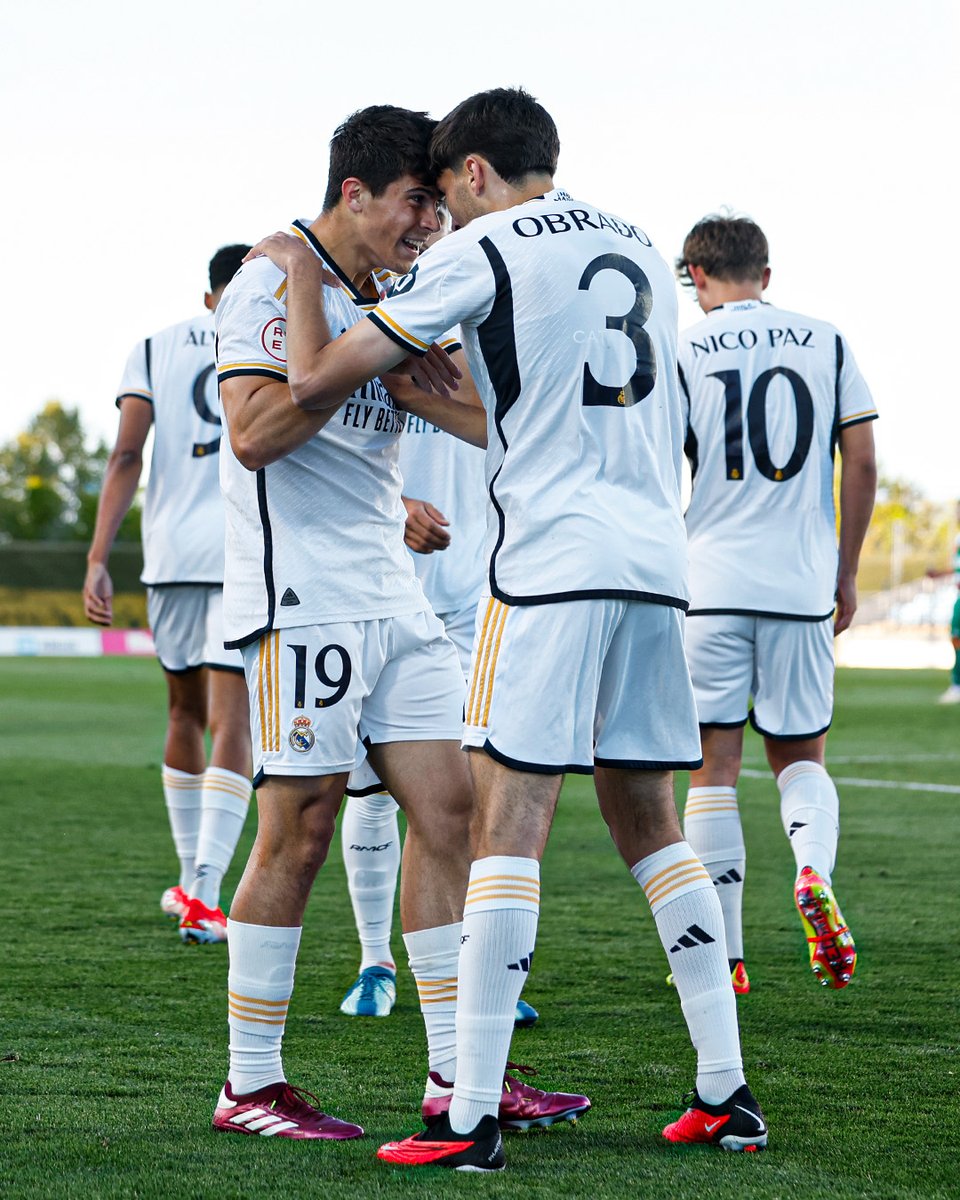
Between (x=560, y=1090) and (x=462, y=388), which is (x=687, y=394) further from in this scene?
(x=560, y=1090)

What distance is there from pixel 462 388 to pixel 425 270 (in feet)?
1.44

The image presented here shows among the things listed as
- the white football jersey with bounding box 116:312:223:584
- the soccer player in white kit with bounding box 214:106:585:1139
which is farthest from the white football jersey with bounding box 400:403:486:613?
the soccer player in white kit with bounding box 214:106:585:1139

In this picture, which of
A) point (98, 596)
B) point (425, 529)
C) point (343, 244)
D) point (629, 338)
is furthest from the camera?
point (98, 596)

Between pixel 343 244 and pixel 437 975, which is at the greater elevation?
pixel 343 244

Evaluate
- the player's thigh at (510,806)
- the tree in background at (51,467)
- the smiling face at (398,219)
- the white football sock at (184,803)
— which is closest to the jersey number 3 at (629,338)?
the smiling face at (398,219)

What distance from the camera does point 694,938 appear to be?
9.55 ft

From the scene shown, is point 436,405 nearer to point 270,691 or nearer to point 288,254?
point 288,254

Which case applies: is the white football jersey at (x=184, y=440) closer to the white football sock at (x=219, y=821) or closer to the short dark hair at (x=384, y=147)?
the white football sock at (x=219, y=821)

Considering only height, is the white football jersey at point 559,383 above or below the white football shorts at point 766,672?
above

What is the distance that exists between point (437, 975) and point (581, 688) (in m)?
0.77

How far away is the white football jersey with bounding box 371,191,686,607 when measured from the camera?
2.79 m

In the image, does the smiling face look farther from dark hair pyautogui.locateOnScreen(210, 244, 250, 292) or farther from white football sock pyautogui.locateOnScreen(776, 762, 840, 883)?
dark hair pyautogui.locateOnScreen(210, 244, 250, 292)

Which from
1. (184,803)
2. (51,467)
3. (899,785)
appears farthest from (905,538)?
(184,803)

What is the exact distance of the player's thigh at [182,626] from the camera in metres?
5.78
